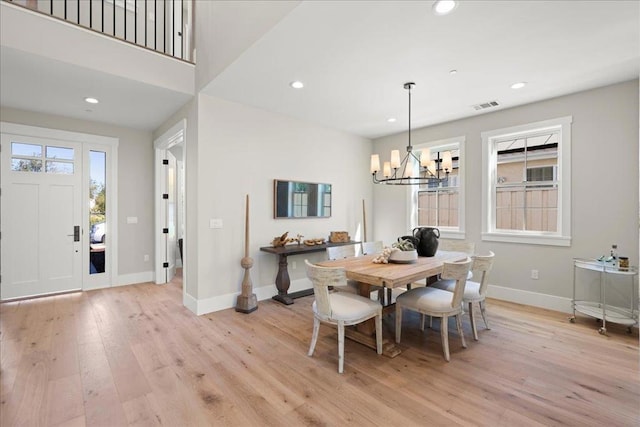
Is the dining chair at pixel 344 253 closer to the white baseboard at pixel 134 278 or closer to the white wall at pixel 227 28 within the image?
the white wall at pixel 227 28

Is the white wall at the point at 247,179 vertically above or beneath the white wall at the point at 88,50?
beneath

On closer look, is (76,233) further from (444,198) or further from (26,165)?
(444,198)

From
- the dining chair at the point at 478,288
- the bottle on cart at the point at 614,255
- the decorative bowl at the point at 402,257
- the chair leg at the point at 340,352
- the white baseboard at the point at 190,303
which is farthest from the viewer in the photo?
the white baseboard at the point at 190,303

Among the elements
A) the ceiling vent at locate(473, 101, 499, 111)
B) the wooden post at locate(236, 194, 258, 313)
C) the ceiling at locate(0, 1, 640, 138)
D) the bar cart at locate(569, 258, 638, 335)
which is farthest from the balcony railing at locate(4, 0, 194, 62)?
the bar cart at locate(569, 258, 638, 335)

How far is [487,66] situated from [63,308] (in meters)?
5.88

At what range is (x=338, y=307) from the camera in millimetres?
2557

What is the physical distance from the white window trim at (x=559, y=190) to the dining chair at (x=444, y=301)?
1.99 metres

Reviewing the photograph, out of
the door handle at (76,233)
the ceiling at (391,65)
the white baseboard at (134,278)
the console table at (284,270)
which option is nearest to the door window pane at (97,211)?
the door handle at (76,233)

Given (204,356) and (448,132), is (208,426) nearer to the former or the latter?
(204,356)

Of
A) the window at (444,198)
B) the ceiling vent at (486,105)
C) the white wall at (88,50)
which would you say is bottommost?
the window at (444,198)

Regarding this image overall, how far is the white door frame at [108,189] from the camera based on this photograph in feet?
14.9

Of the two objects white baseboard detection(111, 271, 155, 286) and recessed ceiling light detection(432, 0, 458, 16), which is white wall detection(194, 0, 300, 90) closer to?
recessed ceiling light detection(432, 0, 458, 16)

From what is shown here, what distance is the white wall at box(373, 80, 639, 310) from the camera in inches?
131

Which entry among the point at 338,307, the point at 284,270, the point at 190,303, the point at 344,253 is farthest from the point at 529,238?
the point at 190,303
